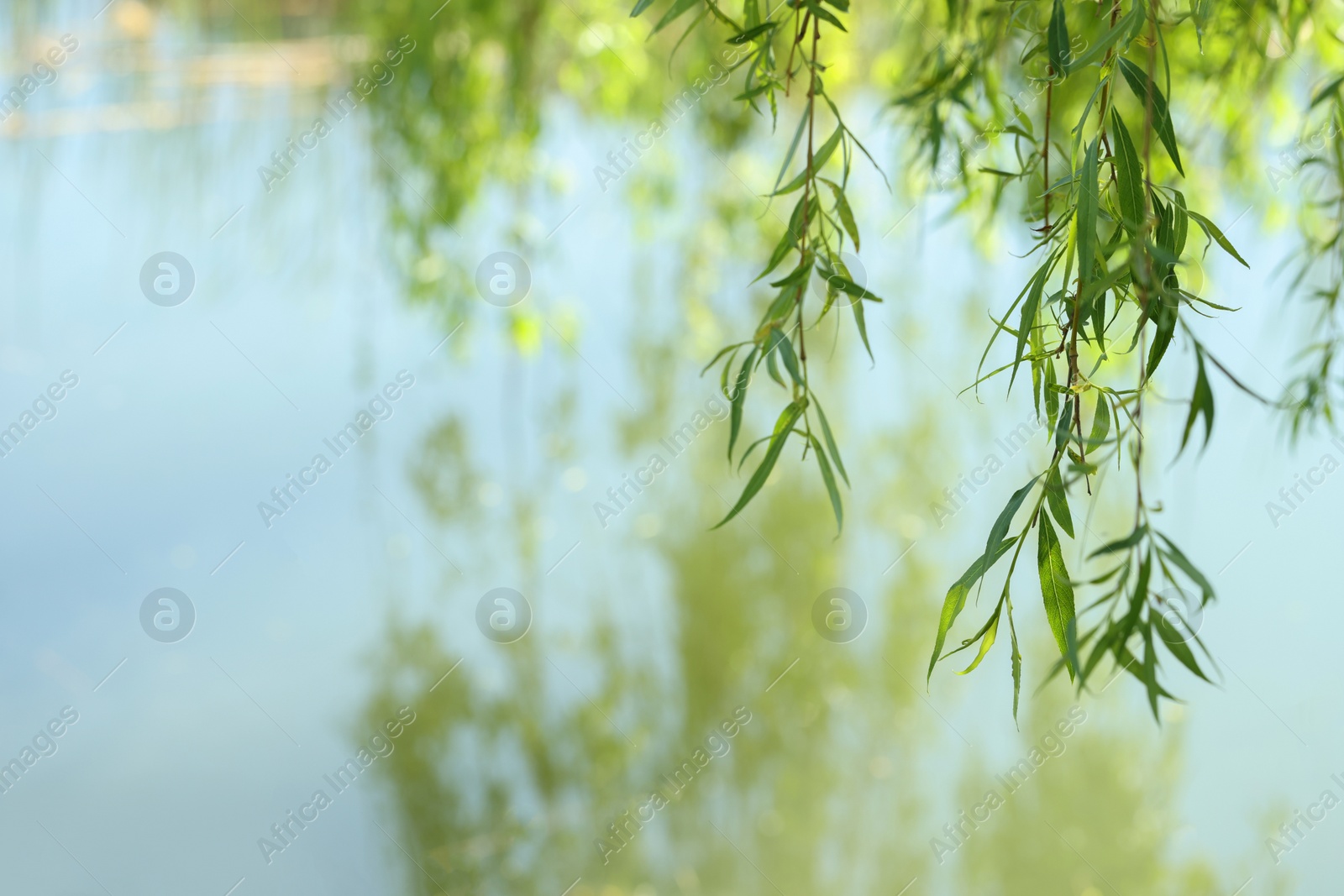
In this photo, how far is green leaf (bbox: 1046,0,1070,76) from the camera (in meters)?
0.52

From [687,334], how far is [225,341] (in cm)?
122

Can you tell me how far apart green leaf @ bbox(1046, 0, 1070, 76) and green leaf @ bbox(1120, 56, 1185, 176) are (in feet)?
0.14

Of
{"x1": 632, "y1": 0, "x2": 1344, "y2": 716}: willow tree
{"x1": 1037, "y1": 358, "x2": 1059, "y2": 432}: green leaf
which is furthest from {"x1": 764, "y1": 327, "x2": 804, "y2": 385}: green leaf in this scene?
{"x1": 1037, "y1": 358, "x2": 1059, "y2": 432}: green leaf

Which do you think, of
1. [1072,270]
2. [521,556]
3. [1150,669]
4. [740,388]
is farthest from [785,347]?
[521,556]

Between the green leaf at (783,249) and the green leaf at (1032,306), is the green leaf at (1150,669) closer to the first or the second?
the green leaf at (1032,306)

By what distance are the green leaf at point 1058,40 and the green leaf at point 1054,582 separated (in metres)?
0.23

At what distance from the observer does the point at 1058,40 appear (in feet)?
1.75

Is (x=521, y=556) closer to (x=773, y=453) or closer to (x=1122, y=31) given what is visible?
(x=773, y=453)

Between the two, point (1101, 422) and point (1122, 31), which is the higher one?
point (1122, 31)

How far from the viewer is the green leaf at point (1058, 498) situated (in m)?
0.45

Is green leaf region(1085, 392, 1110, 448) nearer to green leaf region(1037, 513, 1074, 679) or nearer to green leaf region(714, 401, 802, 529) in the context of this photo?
green leaf region(1037, 513, 1074, 679)

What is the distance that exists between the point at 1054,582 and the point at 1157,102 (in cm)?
24

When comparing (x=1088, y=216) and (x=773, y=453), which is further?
(x=773, y=453)

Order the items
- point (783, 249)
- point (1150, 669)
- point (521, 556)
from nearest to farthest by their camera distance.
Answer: point (1150, 669)
point (783, 249)
point (521, 556)
